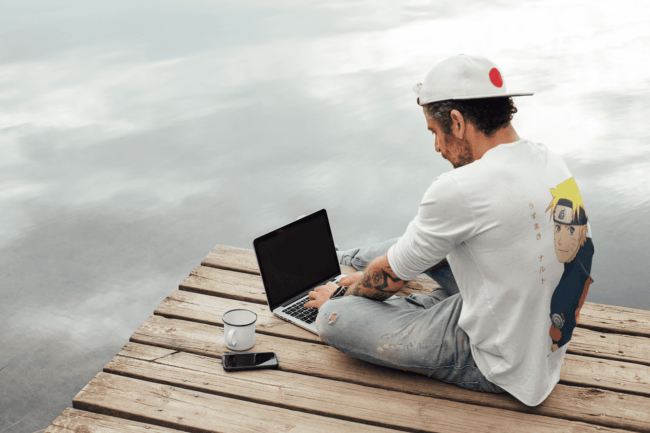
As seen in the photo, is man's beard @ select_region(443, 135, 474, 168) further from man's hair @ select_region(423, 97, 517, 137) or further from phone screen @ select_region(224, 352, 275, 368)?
phone screen @ select_region(224, 352, 275, 368)

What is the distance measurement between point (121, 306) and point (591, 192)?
128 inches

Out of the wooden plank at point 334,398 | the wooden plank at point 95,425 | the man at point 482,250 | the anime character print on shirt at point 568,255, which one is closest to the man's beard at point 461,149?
the man at point 482,250

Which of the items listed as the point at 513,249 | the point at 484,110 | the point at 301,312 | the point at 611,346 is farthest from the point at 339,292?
the point at 611,346

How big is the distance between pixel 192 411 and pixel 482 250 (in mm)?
974

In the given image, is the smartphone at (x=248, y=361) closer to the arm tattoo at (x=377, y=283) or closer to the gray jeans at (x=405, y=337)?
the gray jeans at (x=405, y=337)

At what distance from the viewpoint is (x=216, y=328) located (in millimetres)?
2215

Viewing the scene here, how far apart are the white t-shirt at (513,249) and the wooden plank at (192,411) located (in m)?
0.45

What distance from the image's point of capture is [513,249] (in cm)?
160

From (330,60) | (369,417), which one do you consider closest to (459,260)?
(369,417)

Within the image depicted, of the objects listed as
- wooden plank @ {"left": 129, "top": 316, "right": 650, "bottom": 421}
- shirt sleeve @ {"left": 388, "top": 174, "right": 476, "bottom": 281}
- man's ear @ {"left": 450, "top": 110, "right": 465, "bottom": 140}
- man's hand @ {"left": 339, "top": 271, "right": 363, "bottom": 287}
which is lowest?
wooden plank @ {"left": 129, "top": 316, "right": 650, "bottom": 421}

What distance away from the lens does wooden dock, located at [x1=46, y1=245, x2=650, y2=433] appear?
1761 mm

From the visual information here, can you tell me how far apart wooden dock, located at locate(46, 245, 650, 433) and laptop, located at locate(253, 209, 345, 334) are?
0.08 m

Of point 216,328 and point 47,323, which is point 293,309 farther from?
point 47,323

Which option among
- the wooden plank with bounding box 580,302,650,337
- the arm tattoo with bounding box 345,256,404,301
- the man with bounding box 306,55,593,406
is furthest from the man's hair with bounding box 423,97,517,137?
the wooden plank with bounding box 580,302,650,337
